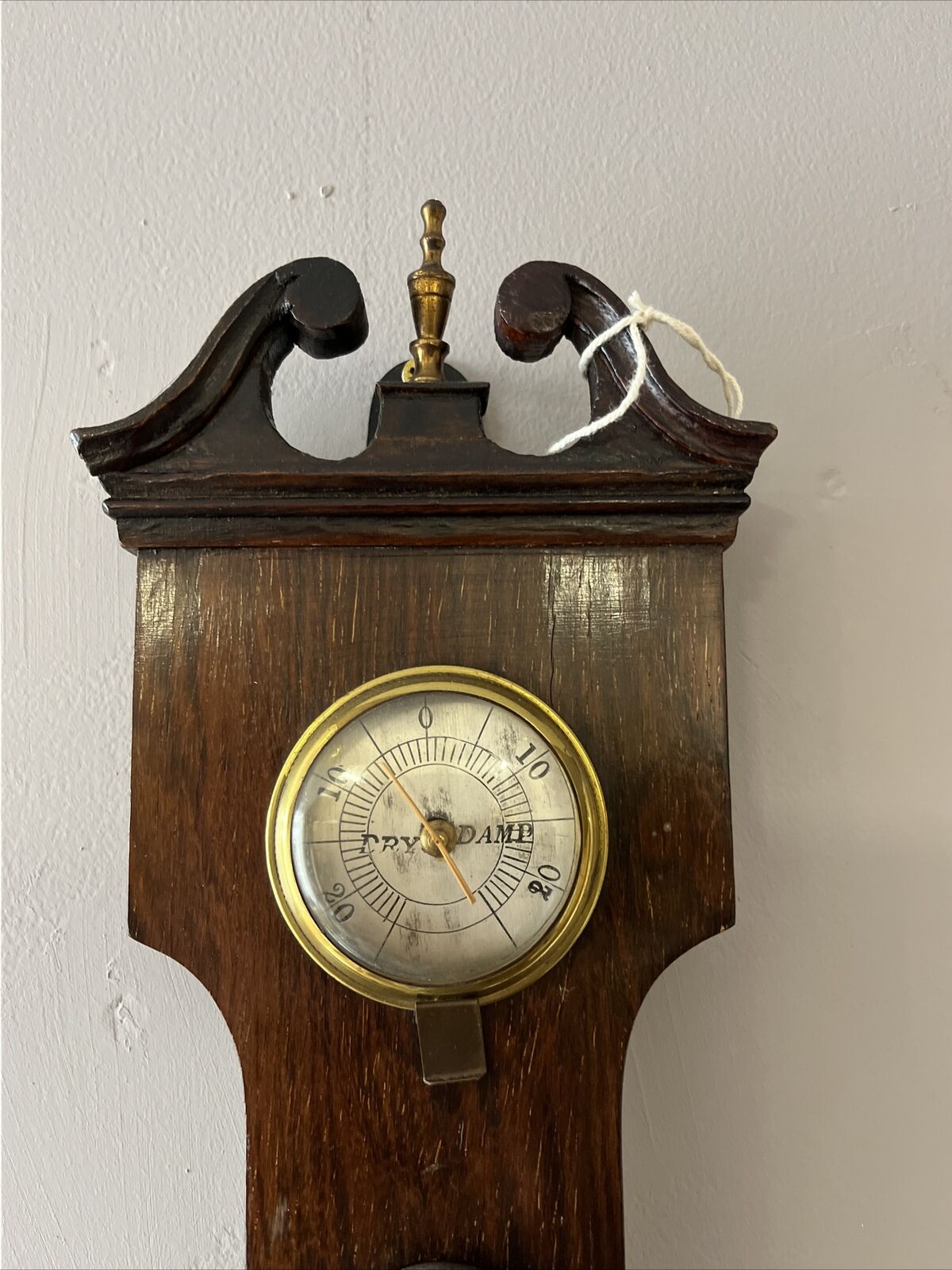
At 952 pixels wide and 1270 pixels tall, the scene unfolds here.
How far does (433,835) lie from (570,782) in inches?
3.1

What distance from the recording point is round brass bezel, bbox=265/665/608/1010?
535mm

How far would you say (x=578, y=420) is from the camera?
693 mm

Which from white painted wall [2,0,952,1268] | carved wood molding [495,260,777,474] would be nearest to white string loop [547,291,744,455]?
carved wood molding [495,260,777,474]

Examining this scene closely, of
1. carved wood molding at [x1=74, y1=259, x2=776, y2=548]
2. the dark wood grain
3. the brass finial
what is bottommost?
the dark wood grain

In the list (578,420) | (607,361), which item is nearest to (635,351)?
(607,361)

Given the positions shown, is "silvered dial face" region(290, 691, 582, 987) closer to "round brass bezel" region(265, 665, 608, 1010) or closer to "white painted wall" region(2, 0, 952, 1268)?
"round brass bezel" region(265, 665, 608, 1010)

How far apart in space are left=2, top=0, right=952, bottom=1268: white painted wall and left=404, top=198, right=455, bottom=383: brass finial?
12cm

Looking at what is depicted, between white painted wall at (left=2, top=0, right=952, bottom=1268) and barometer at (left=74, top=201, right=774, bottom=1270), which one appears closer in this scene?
barometer at (left=74, top=201, right=774, bottom=1270)

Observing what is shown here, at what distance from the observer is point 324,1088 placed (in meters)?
0.54

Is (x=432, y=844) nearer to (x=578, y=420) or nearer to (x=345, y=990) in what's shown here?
(x=345, y=990)

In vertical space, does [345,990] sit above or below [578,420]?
below

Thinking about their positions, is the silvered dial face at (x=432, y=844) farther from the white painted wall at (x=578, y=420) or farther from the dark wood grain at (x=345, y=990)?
the white painted wall at (x=578, y=420)

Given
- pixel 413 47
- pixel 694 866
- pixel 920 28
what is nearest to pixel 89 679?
pixel 694 866

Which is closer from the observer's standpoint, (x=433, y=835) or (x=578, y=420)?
(x=433, y=835)
